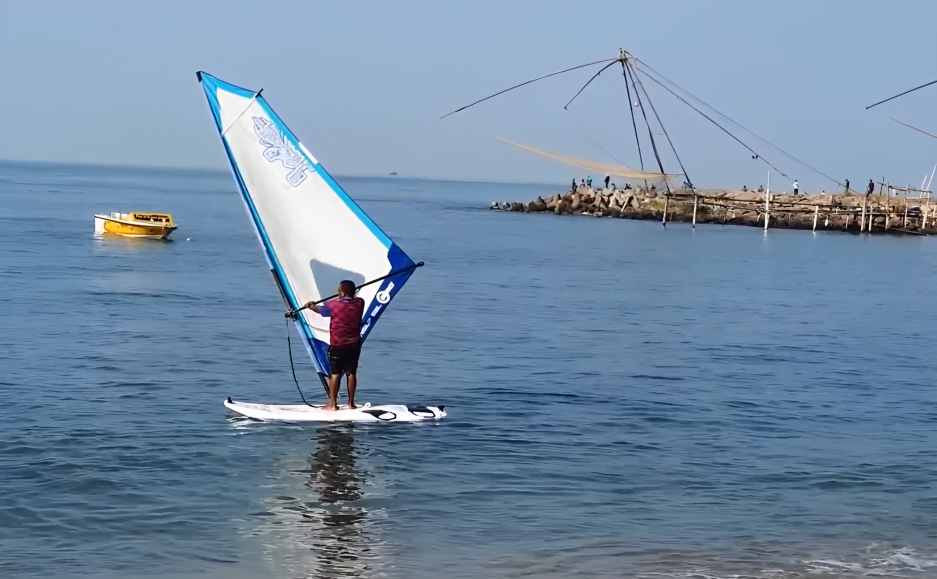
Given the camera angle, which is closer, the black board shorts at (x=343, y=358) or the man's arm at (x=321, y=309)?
the black board shorts at (x=343, y=358)

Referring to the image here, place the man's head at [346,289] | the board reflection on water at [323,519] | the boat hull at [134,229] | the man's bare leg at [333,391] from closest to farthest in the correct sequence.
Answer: the board reflection on water at [323,519]
the man's head at [346,289]
the man's bare leg at [333,391]
the boat hull at [134,229]

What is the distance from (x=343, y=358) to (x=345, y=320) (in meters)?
0.53

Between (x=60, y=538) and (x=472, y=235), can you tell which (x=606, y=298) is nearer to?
(x=60, y=538)

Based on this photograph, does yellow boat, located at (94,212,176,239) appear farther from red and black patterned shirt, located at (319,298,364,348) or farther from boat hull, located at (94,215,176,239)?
red and black patterned shirt, located at (319,298,364,348)

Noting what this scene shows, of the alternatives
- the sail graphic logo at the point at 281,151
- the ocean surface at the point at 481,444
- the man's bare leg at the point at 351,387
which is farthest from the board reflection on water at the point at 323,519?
the sail graphic logo at the point at 281,151

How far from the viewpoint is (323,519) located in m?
11.5

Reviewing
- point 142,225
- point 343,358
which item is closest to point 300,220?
point 343,358

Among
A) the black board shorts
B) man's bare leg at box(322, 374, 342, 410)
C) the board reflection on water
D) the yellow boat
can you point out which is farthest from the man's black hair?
the yellow boat

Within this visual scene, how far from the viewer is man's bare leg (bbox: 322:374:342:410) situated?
14.9m

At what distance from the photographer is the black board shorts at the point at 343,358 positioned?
14.4 metres

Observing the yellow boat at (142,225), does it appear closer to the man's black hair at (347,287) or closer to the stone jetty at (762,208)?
the stone jetty at (762,208)

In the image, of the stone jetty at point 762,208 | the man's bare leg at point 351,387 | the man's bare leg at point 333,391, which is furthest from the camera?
the stone jetty at point 762,208

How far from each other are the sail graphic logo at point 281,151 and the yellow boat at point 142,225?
129 ft

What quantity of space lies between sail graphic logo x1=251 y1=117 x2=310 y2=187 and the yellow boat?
129 feet
